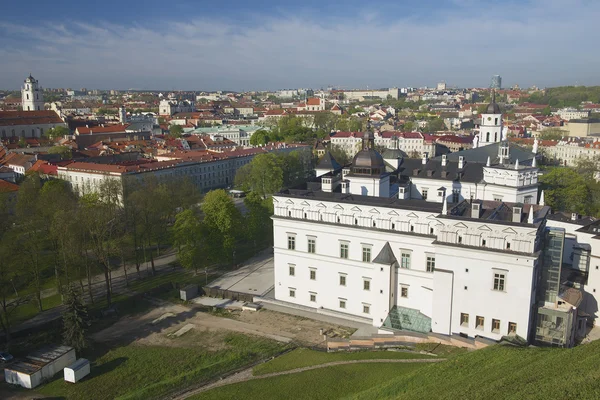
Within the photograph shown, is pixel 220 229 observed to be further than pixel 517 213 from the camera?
Yes

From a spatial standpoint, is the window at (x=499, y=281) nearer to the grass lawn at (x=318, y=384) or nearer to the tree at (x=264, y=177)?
the grass lawn at (x=318, y=384)

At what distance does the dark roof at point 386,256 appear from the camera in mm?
33250

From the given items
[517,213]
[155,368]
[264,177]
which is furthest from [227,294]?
[264,177]

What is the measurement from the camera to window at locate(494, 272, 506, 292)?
93.5ft

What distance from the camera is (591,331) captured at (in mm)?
32156

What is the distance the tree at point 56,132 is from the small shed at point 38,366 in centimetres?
9888

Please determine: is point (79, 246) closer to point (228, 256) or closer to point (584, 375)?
point (228, 256)

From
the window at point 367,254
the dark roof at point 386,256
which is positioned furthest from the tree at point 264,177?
the dark roof at point 386,256

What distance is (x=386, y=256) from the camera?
33344mm

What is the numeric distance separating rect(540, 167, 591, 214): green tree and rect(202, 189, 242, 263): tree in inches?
1343

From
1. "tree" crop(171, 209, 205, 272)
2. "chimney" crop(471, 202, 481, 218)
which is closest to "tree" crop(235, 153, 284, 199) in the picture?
"tree" crop(171, 209, 205, 272)

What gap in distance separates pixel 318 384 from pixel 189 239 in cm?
2151

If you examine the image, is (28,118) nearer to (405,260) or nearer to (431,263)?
(405,260)

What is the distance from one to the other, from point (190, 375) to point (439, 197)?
2966 centimetres
